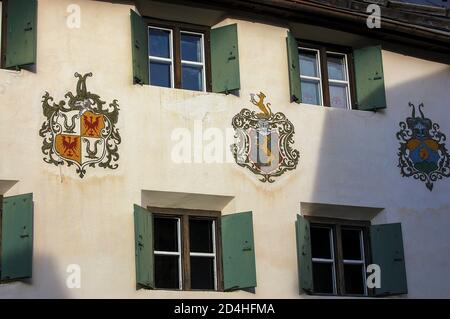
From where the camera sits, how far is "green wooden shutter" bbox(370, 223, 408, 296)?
15.9m

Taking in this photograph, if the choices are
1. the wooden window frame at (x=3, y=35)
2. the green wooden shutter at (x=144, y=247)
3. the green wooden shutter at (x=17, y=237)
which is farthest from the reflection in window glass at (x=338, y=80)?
the green wooden shutter at (x=17, y=237)

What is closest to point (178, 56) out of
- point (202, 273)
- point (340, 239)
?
point (202, 273)

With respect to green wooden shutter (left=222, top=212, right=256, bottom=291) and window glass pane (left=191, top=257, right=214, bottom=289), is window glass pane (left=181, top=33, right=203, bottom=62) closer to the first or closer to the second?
green wooden shutter (left=222, top=212, right=256, bottom=291)

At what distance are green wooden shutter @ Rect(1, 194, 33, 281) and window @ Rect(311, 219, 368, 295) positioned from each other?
159 inches

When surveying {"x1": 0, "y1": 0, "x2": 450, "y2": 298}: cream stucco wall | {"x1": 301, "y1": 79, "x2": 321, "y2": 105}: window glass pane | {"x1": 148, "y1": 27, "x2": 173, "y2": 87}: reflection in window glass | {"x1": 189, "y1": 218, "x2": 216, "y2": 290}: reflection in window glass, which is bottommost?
{"x1": 189, "y1": 218, "x2": 216, "y2": 290}: reflection in window glass

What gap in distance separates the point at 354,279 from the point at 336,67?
322 cm

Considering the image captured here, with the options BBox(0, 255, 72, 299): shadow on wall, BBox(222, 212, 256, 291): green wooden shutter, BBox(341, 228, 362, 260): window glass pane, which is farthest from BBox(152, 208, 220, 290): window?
BBox(341, 228, 362, 260): window glass pane

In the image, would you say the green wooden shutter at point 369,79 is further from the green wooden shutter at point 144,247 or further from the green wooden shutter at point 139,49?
the green wooden shutter at point 144,247

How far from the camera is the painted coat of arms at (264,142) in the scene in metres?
15.7

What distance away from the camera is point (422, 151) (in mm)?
16844

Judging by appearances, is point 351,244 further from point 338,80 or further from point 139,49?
point 139,49

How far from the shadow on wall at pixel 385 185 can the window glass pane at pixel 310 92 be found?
14.9 inches

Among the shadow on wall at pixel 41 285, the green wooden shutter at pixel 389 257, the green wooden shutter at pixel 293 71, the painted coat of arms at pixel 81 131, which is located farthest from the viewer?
the green wooden shutter at pixel 293 71

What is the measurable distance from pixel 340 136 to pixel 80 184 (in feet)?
13.0
